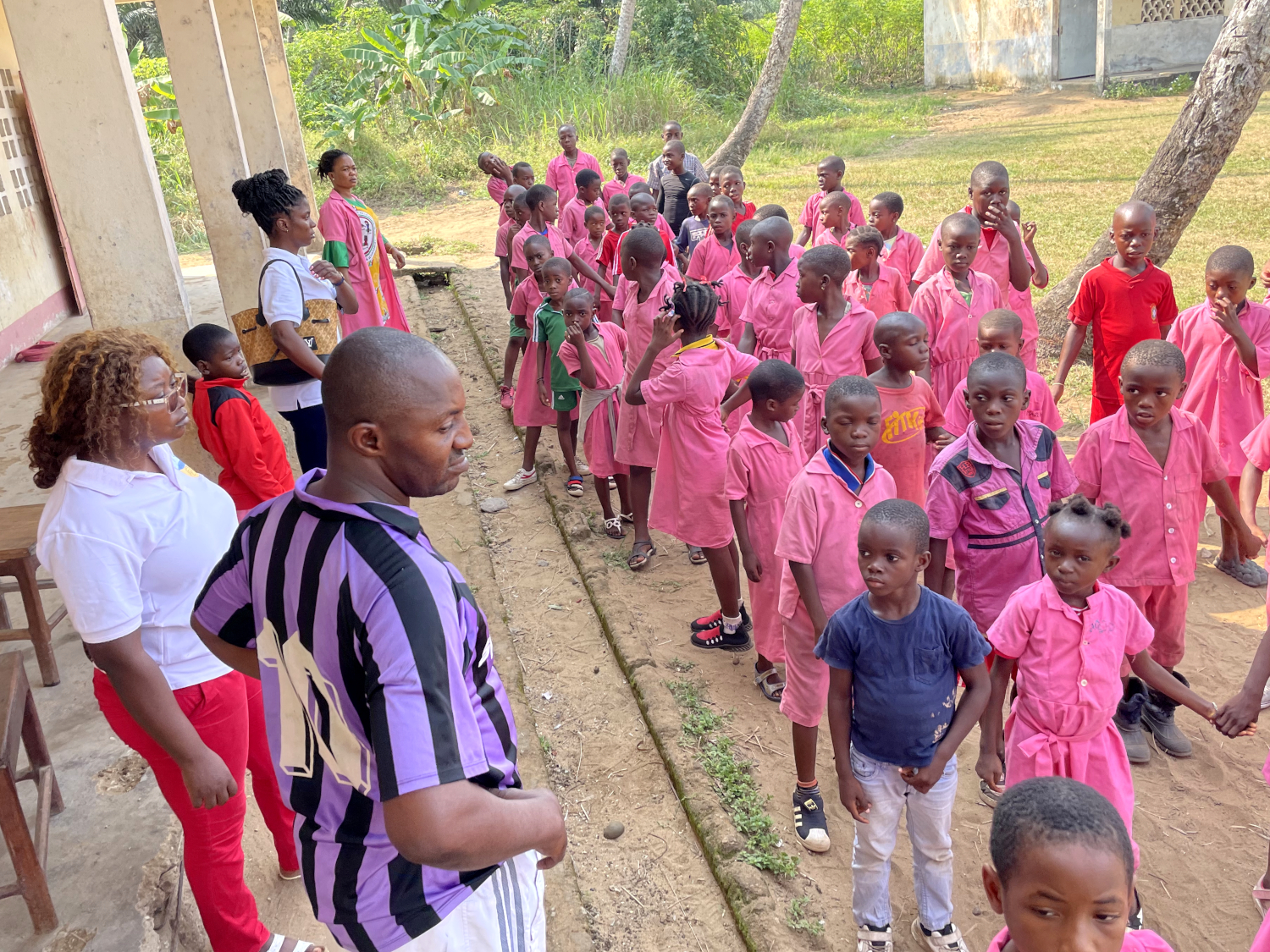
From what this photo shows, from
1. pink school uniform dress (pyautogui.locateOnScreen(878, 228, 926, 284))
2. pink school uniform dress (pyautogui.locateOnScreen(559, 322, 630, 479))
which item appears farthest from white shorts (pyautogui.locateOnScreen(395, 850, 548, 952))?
pink school uniform dress (pyautogui.locateOnScreen(878, 228, 926, 284))

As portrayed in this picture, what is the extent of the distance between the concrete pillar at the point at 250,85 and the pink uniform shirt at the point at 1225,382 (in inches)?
352

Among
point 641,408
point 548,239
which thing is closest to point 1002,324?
point 641,408

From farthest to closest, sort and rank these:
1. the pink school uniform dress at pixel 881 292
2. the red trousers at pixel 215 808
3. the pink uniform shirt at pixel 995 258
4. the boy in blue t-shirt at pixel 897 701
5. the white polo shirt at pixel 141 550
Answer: the pink school uniform dress at pixel 881 292 → the pink uniform shirt at pixel 995 258 → the boy in blue t-shirt at pixel 897 701 → the red trousers at pixel 215 808 → the white polo shirt at pixel 141 550

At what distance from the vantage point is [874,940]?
106 inches

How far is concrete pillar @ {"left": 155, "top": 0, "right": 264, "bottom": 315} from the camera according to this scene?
7531mm

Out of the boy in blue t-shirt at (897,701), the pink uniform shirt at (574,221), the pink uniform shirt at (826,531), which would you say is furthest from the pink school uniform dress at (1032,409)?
the pink uniform shirt at (574,221)

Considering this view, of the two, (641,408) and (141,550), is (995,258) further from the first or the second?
(141,550)

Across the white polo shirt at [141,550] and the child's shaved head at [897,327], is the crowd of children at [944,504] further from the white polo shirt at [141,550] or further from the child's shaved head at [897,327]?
the white polo shirt at [141,550]

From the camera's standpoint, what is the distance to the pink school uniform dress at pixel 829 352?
450 centimetres

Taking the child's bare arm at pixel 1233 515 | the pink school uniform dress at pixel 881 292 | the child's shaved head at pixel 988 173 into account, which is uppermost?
the child's shaved head at pixel 988 173

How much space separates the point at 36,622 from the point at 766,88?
45.7 ft

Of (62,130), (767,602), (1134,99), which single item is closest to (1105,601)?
(767,602)

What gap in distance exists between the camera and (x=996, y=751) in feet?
9.09

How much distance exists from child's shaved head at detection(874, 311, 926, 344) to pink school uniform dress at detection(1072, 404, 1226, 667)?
0.76 meters
